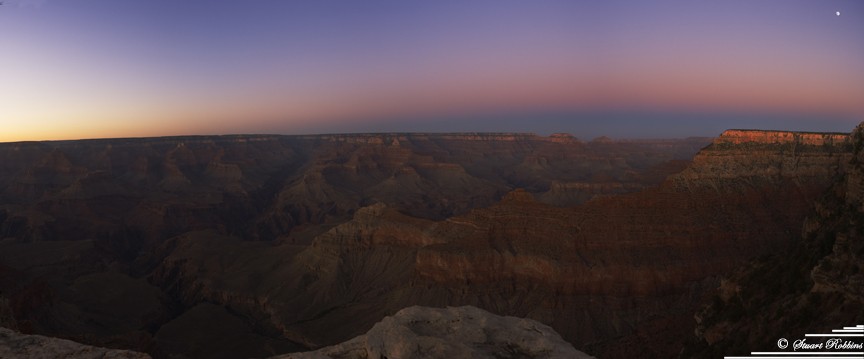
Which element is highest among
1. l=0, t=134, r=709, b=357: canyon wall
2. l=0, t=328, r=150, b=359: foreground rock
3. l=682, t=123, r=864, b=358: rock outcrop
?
l=0, t=328, r=150, b=359: foreground rock

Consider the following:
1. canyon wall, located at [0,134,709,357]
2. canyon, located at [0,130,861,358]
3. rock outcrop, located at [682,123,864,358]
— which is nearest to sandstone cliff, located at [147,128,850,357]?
canyon, located at [0,130,861,358]

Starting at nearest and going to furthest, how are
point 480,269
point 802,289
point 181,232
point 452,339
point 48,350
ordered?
point 48,350, point 452,339, point 802,289, point 480,269, point 181,232

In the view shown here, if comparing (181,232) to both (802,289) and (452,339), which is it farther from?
(802,289)

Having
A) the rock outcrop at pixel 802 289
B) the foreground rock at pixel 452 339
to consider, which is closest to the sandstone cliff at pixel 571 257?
the rock outcrop at pixel 802 289

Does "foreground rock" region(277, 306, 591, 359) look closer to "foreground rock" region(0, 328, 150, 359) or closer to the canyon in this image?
"foreground rock" region(0, 328, 150, 359)

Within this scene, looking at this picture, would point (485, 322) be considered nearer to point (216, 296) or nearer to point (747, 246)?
point (747, 246)

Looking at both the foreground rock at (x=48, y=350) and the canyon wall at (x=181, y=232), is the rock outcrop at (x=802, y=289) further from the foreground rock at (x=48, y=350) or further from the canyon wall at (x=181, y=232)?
the canyon wall at (x=181, y=232)

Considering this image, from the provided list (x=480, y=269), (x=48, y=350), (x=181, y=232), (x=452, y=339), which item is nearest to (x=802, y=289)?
A: (x=452, y=339)
